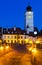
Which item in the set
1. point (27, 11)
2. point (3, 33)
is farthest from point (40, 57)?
point (27, 11)

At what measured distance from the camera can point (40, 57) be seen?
16.7m

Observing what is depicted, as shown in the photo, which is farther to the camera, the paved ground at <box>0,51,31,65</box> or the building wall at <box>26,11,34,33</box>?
the building wall at <box>26,11,34,33</box>

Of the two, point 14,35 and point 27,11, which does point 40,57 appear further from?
point 27,11

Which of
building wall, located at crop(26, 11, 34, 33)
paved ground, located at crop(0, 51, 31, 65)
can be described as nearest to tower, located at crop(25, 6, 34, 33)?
building wall, located at crop(26, 11, 34, 33)

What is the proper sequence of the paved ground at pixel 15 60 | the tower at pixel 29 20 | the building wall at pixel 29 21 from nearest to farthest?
the paved ground at pixel 15 60
the tower at pixel 29 20
the building wall at pixel 29 21

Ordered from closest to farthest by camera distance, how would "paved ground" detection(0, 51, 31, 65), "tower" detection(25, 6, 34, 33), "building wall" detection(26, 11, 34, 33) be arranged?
1. "paved ground" detection(0, 51, 31, 65)
2. "tower" detection(25, 6, 34, 33)
3. "building wall" detection(26, 11, 34, 33)

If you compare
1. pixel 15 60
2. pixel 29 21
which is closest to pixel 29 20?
pixel 29 21

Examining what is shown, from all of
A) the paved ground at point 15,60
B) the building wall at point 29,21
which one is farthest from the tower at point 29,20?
the paved ground at point 15,60

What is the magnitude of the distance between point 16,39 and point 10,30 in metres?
4.49

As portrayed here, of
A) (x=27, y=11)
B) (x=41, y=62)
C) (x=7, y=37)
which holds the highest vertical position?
(x=27, y=11)

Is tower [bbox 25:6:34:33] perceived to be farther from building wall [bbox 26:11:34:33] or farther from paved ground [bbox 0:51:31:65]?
paved ground [bbox 0:51:31:65]

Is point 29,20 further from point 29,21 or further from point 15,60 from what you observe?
point 15,60

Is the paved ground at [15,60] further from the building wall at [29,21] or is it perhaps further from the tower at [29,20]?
the building wall at [29,21]

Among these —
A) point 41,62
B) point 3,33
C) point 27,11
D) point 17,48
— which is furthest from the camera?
point 27,11
